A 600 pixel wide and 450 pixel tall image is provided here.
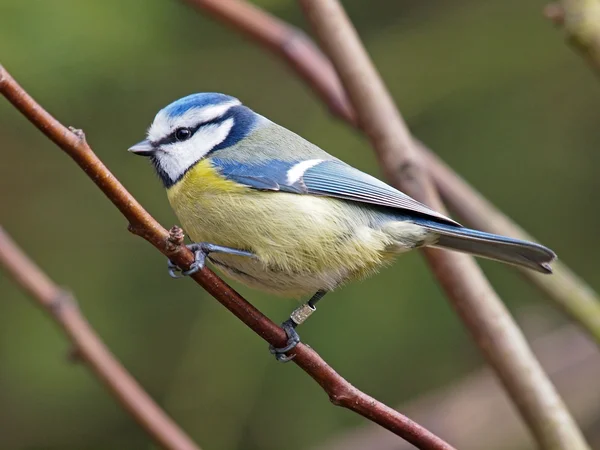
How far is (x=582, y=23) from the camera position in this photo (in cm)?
135

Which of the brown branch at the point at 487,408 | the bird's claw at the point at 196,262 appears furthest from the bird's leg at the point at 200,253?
the brown branch at the point at 487,408

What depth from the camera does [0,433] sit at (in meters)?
2.59

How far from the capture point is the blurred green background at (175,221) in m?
2.41

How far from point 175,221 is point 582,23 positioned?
4.89 feet

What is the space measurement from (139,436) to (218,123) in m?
1.46

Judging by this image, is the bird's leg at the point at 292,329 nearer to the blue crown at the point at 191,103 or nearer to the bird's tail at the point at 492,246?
the bird's tail at the point at 492,246

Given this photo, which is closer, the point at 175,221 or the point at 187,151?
the point at 187,151

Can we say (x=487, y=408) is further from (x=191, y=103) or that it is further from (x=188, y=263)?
(x=188, y=263)

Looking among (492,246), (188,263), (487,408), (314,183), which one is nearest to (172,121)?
(314,183)

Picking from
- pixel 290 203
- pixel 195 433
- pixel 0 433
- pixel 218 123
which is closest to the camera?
pixel 290 203

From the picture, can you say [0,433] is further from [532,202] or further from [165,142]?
[532,202]

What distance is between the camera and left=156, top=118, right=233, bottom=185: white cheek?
4.72 feet

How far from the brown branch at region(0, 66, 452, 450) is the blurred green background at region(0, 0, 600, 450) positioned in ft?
3.92

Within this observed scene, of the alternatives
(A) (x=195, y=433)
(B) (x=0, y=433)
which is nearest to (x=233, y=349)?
(A) (x=195, y=433)
